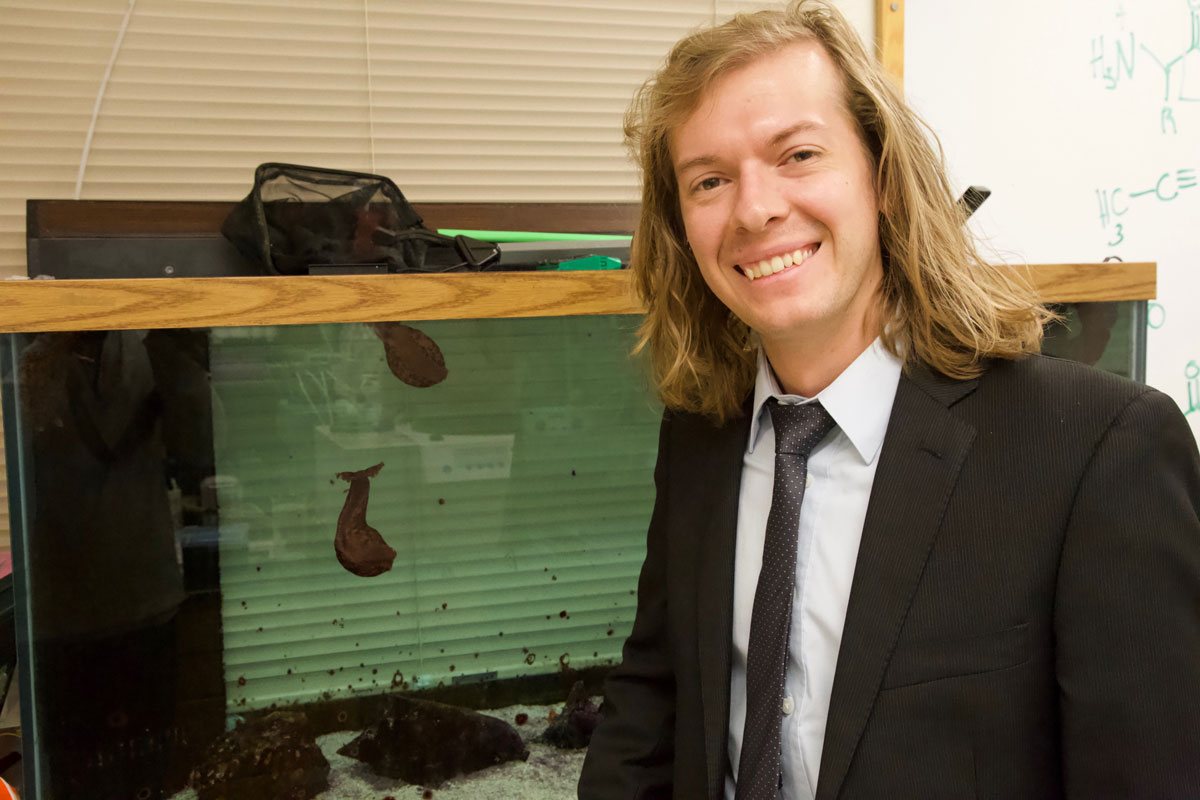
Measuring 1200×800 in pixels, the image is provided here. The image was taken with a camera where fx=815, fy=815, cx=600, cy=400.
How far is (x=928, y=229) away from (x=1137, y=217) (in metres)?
1.68

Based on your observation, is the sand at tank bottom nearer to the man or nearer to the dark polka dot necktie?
the man

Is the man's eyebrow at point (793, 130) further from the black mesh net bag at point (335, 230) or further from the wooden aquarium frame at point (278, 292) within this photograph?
the black mesh net bag at point (335, 230)

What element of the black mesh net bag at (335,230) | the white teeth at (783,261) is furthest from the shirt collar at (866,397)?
the black mesh net bag at (335,230)

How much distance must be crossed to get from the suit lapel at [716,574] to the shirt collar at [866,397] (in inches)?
6.3

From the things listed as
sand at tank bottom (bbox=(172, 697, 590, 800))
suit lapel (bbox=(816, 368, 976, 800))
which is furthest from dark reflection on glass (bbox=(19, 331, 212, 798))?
suit lapel (bbox=(816, 368, 976, 800))

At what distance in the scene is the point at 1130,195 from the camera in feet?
7.18

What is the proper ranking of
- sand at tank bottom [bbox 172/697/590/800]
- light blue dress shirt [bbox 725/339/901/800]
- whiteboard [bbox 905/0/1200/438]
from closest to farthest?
light blue dress shirt [bbox 725/339/901/800]
sand at tank bottom [bbox 172/697/590/800]
whiteboard [bbox 905/0/1200/438]

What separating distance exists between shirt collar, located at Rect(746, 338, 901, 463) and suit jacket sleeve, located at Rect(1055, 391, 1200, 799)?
21 cm

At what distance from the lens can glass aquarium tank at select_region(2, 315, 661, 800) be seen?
118 centimetres

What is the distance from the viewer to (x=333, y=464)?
1.32 meters

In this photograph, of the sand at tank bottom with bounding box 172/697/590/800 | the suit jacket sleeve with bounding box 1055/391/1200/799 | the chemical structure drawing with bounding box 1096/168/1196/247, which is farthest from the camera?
the chemical structure drawing with bounding box 1096/168/1196/247

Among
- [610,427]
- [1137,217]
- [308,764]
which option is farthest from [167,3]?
[1137,217]

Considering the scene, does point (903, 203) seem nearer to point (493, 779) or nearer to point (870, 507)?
point (870, 507)

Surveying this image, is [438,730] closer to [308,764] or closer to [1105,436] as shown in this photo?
[308,764]
